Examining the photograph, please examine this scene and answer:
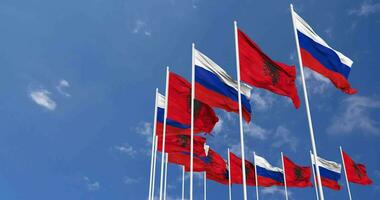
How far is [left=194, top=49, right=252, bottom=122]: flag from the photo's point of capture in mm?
16797

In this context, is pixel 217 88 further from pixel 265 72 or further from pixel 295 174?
pixel 295 174

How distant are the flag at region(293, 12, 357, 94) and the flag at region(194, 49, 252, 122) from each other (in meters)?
3.43

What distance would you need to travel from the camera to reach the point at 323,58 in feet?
49.7

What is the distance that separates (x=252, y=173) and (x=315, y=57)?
2024 cm

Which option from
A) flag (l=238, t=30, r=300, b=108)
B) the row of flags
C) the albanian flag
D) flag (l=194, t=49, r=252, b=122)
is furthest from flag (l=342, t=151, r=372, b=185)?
flag (l=238, t=30, r=300, b=108)

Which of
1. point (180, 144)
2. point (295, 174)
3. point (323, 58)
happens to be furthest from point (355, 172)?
point (323, 58)

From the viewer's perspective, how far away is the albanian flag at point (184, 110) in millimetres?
18891

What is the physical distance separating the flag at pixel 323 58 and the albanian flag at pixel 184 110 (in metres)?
5.73

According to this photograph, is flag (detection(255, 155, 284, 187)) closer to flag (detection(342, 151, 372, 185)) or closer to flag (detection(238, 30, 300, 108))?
flag (detection(342, 151, 372, 185))

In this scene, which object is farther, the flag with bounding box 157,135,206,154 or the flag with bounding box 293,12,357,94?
the flag with bounding box 157,135,206,154

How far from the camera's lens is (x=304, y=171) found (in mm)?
33969

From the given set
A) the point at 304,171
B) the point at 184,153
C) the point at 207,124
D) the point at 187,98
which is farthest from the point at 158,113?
the point at 304,171

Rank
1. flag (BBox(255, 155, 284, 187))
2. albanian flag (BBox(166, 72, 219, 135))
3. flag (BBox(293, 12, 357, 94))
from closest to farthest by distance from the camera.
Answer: flag (BBox(293, 12, 357, 94)) → albanian flag (BBox(166, 72, 219, 135)) → flag (BBox(255, 155, 284, 187))

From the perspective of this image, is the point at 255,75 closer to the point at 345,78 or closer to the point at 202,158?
the point at 345,78
